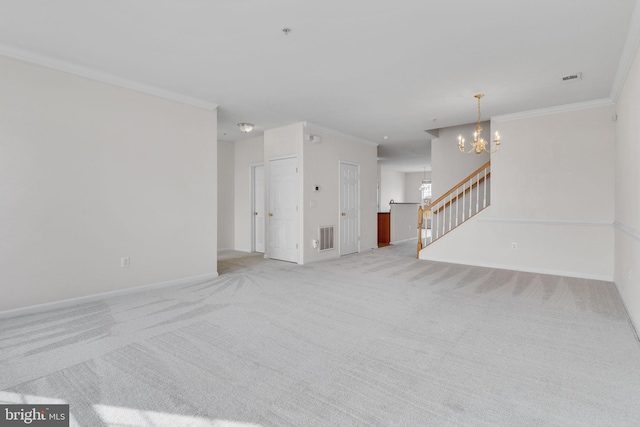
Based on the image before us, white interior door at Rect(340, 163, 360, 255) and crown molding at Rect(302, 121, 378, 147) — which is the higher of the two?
crown molding at Rect(302, 121, 378, 147)

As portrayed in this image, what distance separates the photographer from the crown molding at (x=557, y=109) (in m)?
4.82

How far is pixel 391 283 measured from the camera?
4.66 m

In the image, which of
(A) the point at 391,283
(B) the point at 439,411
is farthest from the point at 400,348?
(A) the point at 391,283

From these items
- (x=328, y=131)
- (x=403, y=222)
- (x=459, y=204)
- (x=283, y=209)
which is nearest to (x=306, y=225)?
(x=283, y=209)

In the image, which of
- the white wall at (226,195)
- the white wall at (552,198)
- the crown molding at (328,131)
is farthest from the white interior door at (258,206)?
the white wall at (552,198)

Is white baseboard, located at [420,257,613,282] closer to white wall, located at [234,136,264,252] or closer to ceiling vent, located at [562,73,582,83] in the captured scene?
ceiling vent, located at [562,73,582,83]

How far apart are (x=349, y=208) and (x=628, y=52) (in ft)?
16.6

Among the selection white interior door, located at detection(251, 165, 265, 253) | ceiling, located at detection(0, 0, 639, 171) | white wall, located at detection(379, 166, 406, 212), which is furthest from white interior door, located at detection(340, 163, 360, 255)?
white wall, located at detection(379, 166, 406, 212)

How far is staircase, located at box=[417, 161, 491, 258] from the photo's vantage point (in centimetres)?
630

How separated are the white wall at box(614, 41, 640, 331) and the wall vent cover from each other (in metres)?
4.57

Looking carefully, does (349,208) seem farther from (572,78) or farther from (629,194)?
(629,194)

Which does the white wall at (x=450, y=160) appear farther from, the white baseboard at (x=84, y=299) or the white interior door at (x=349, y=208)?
the white baseboard at (x=84, y=299)

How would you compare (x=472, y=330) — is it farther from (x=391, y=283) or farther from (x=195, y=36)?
(x=195, y=36)

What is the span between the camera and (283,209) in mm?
6504
